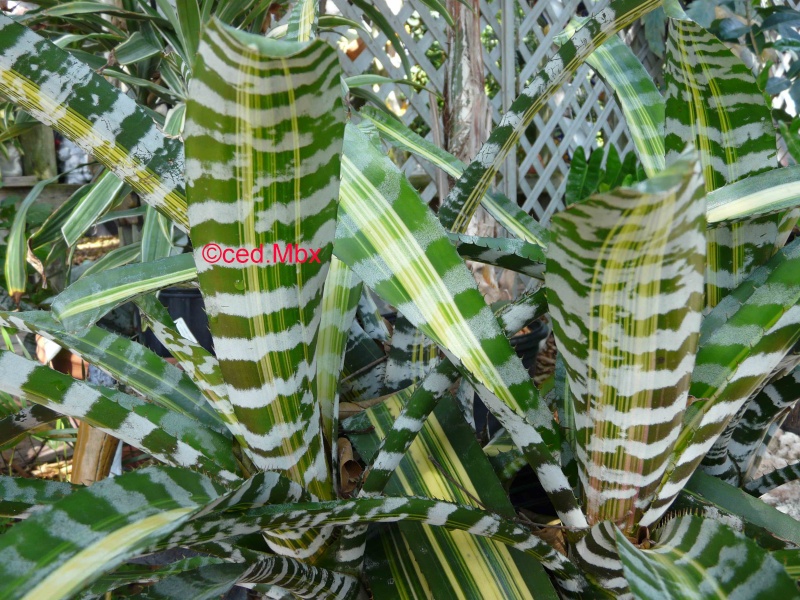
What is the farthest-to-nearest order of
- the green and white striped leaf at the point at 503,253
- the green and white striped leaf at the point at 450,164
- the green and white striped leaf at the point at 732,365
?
the green and white striped leaf at the point at 450,164, the green and white striped leaf at the point at 503,253, the green and white striped leaf at the point at 732,365

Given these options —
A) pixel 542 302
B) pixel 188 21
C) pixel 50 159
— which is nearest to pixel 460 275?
pixel 542 302

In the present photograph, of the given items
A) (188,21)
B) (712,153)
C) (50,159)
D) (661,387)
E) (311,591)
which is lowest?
(311,591)

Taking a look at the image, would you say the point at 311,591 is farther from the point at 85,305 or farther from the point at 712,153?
the point at 712,153

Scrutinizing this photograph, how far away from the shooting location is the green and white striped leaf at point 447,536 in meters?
0.35

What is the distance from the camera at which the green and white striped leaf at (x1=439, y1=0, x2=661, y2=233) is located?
34 cm

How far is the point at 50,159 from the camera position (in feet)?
6.10

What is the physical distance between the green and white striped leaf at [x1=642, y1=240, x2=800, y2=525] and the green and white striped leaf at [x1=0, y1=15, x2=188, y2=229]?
0.28 metres

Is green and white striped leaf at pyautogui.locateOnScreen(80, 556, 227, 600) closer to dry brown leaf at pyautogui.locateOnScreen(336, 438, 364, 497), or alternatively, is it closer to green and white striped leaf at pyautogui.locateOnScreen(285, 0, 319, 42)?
dry brown leaf at pyautogui.locateOnScreen(336, 438, 364, 497)

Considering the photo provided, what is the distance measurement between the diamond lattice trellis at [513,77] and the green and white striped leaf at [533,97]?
1.05 metres

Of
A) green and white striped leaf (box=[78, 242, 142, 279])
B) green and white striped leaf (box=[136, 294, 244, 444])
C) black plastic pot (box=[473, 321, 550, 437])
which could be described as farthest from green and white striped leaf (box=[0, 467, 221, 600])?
green and white striped leaf (box=[78, 242, 142, 279])

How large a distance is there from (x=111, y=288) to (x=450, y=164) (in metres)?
0.30

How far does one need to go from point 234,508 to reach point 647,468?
0.62ft

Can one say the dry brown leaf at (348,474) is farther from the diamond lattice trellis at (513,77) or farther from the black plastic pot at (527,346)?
the diamond lattice trellis at (513,77)

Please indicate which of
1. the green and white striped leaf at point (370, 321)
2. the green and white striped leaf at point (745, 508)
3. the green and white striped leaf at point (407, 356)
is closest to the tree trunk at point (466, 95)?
the green and white striped leaf at point (370, 321)
